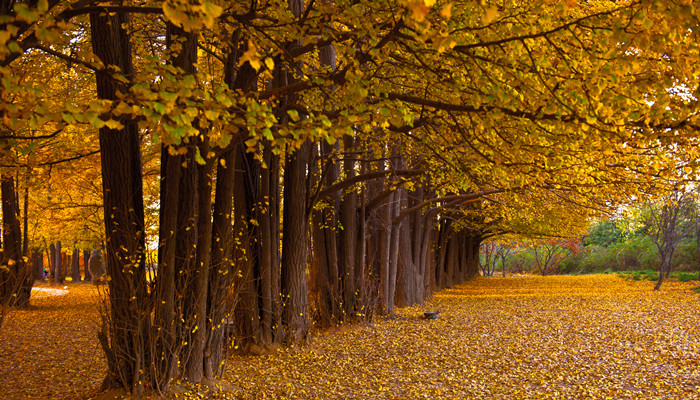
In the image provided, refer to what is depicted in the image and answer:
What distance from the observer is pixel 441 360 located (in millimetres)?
8781

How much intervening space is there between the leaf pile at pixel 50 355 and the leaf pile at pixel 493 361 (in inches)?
87.3

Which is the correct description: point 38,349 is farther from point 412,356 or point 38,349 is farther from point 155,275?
point 412,356

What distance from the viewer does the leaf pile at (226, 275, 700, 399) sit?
22.7 feet

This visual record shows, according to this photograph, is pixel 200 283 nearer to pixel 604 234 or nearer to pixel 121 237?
pixel 121 237

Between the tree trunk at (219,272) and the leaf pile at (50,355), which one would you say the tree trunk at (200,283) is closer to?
the tree trunk at (219,272)

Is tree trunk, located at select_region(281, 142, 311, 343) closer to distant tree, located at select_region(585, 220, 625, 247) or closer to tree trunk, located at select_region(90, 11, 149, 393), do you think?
tree trunk, located at select_region(90, 11, 149, 393)

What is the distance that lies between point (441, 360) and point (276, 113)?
5.29 meters

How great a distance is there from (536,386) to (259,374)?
3.81 m

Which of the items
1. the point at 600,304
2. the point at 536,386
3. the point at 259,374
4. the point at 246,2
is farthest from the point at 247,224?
the point at 600,304

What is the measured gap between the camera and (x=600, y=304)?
55.5 feet

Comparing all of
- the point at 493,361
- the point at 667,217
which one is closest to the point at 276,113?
the point at 493,361

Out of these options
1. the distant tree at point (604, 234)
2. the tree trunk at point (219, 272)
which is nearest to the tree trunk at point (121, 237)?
the tree trunk at point (219, 272)

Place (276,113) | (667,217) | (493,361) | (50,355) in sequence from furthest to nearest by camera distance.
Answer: (667,217) → (50,355) → (493,361) → (276,113)

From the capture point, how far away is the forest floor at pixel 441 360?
6.91m
